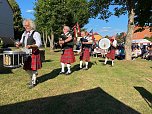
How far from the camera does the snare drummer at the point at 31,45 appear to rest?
842 centimetres

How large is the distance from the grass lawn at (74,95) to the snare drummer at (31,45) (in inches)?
20.6

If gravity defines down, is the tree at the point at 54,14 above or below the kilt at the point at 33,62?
above

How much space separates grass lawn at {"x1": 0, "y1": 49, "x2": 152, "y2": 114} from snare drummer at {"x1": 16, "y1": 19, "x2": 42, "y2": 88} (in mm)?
522

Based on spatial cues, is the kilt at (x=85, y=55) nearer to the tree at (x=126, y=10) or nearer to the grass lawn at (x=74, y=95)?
the grass lawn at (x=74, y=95)

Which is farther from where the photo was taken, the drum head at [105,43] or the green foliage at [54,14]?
the green foliage at [54,14]

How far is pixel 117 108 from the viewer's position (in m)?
7.50

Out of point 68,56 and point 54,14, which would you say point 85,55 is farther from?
point 54,14

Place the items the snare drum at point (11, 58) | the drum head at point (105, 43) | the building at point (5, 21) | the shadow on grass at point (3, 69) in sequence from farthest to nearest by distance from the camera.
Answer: the building at point (5, 21) < the drum head at point (105, 43) < the snare drum at point (11, 58) < the shadow on grass at point (3, 69)

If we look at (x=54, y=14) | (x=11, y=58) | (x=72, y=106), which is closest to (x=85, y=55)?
(x=11, y=58)

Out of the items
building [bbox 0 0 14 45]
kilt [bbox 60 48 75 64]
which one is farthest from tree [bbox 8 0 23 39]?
kilt [bbox 60 48 75 64]

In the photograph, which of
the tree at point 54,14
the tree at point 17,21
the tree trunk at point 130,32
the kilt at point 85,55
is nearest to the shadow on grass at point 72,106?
the kilt at point 85,55

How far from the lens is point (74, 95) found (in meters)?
8.30

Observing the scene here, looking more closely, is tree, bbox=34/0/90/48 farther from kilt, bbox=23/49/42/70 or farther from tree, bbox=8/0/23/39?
kilt, bbox=23/49/42/70

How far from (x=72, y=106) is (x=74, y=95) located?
104 centimetres
